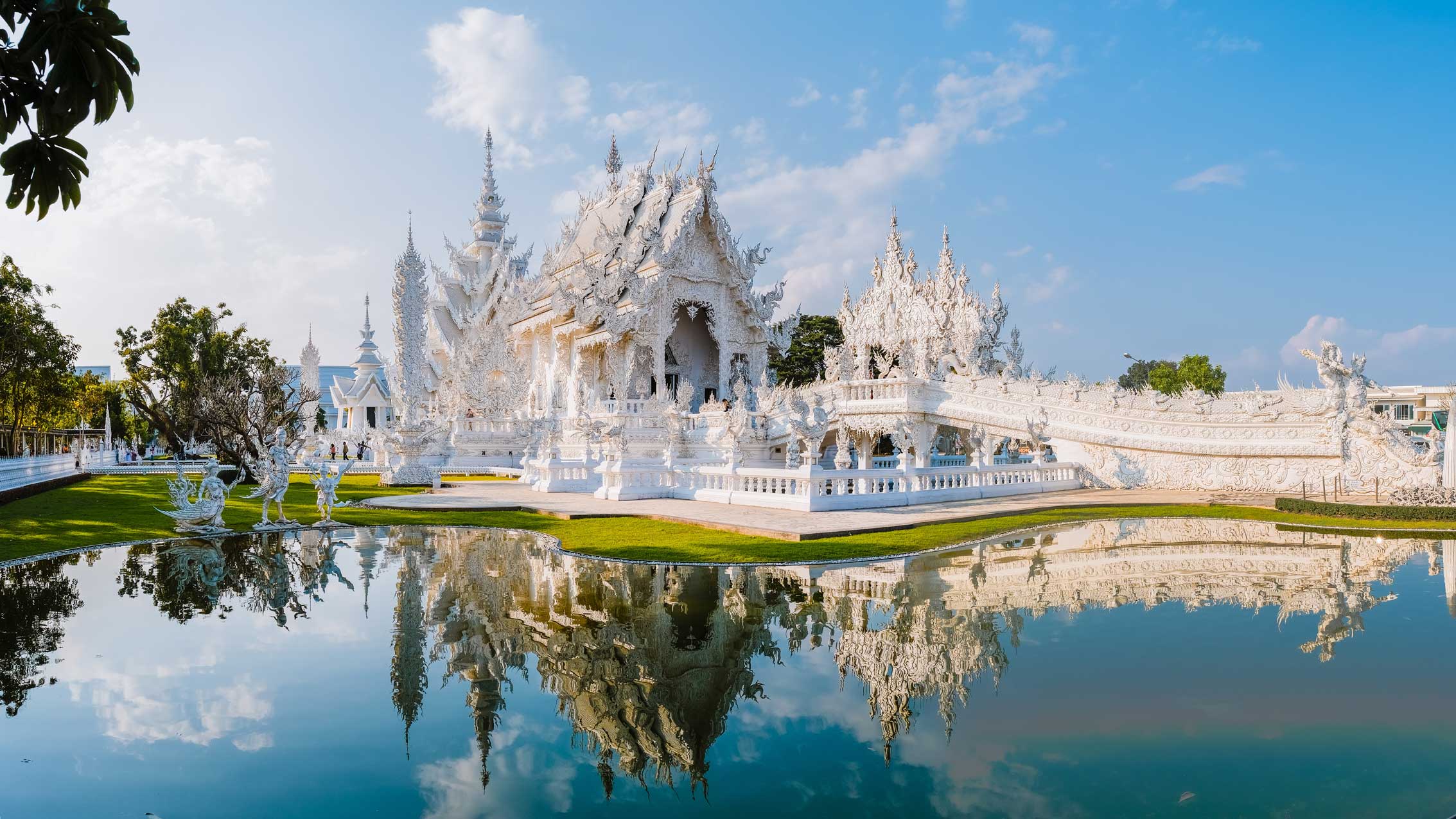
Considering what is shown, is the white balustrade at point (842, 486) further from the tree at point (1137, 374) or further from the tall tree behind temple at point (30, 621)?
the tree at point (1137, 374)

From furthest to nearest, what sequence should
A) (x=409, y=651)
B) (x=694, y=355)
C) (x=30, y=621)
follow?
1. (x=694, y=355)
2. (x=30, y=621)
3. (x=409, y=651)

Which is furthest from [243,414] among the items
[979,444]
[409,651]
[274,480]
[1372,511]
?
[1372,511]

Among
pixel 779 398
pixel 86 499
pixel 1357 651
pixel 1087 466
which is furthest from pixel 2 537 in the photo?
pixel 1087 466

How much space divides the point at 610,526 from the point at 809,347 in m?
31.0

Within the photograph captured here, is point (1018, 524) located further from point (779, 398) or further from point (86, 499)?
point (86, 499)

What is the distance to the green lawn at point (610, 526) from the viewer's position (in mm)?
9461

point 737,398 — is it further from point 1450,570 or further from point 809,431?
point 1450,570

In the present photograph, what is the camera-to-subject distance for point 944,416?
20766mm

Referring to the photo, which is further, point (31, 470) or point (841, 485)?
point (31, 470)

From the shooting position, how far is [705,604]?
22.5 ft

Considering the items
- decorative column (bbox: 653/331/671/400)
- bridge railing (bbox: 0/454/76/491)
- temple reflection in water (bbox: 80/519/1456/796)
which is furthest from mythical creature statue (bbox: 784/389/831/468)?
bridge railing (bbox: 0/454/76/491)

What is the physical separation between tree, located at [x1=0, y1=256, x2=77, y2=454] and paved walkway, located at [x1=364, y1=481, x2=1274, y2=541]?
15938 mm

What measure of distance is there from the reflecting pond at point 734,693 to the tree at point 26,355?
21540 mm

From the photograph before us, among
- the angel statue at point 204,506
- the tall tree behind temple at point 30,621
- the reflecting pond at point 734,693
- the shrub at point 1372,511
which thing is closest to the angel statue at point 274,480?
the angel statue at point 204,506
